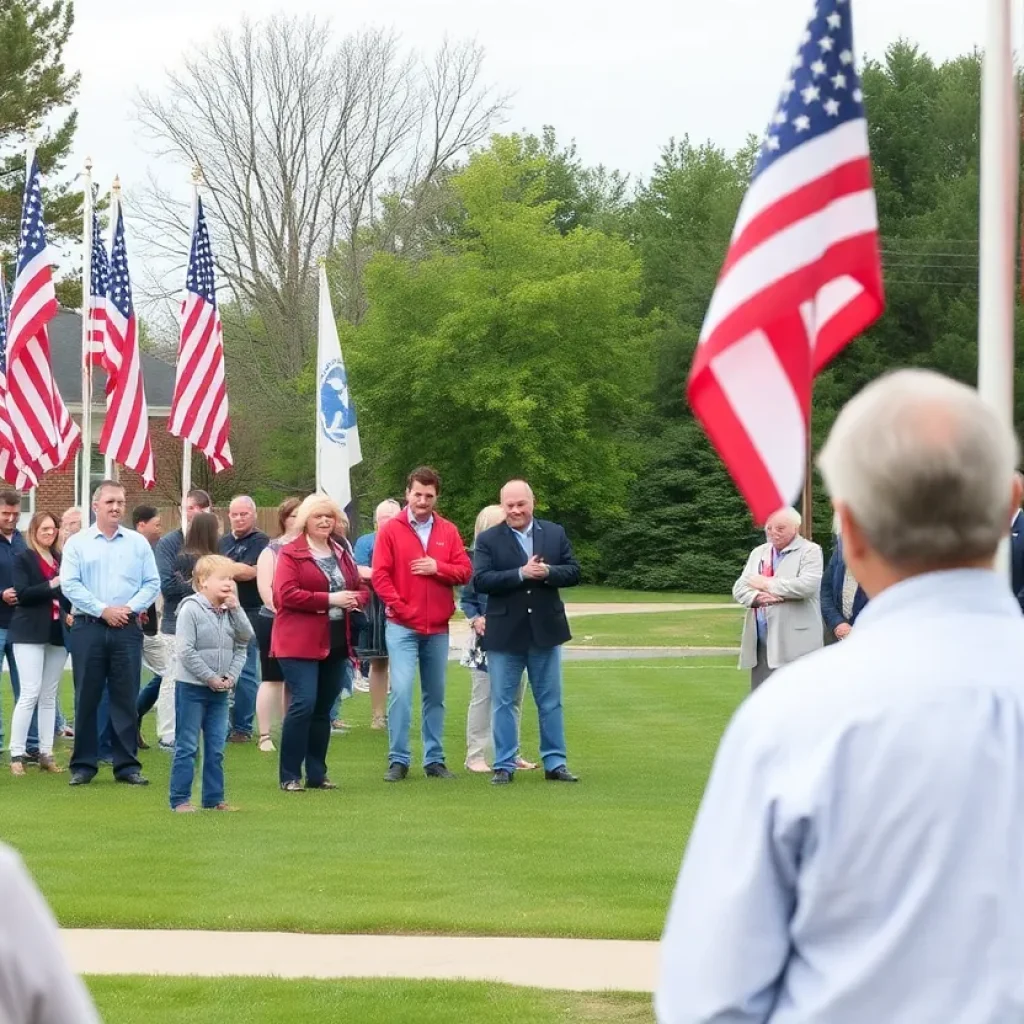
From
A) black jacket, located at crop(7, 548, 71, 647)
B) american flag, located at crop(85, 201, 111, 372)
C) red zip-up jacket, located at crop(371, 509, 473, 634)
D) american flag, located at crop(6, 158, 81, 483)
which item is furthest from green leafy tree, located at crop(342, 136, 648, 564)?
red zip-up jacket, located at crop(371, 509, 473, 634)

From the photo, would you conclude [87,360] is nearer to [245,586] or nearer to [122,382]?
[122,382]

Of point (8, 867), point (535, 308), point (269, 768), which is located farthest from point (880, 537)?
point (535, 308)

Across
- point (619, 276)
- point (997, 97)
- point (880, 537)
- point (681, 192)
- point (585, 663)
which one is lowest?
point (585, 663)

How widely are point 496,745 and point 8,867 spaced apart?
1237cm

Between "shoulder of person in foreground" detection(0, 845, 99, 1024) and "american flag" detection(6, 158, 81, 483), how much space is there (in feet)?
56.8

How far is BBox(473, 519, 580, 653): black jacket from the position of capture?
14250mm

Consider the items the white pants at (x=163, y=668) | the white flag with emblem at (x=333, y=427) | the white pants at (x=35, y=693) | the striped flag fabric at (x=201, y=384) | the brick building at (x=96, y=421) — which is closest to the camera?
the white pants at (x=35, y=693)

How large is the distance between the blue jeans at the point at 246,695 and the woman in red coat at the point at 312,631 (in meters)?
3.44

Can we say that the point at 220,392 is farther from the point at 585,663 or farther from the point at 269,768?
the point at 585,663

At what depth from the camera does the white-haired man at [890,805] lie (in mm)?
2604

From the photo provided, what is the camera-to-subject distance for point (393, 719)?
14461mm

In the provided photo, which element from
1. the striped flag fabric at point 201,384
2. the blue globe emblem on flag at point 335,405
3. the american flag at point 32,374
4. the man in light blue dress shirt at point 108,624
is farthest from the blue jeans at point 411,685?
the blue globe emblem on flag at point 335,405

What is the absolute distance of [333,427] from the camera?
72.9 ft

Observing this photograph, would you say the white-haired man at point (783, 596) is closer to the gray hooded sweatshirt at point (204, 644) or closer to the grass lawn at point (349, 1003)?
the gray hooded sweatshirt at point (204, 644)
